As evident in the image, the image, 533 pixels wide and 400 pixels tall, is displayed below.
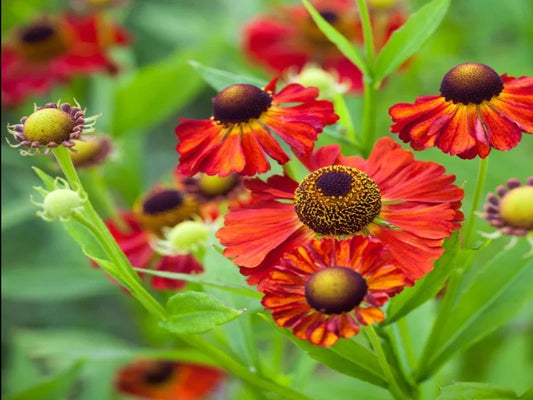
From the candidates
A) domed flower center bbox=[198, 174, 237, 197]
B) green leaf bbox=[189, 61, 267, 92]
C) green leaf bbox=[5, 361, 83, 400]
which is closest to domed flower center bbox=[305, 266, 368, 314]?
green leaf bbox=[189, 61, 267, 92]

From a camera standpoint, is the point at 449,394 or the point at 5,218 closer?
the point at 449,394

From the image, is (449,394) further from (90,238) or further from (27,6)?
(27,6)

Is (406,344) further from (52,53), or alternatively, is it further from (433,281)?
(52,53)

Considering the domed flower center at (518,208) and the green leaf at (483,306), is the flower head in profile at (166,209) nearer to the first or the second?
the green leaf at (483,306)

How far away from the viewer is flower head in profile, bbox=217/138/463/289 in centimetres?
66

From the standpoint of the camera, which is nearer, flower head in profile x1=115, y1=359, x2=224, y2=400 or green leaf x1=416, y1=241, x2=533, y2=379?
green leaf x1=416, y1=241, x2=533, y2=379

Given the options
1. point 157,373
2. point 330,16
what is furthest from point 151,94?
point 157,373

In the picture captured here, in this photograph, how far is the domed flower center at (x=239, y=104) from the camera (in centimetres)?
75

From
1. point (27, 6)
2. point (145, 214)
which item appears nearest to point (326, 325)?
point (145, 214)

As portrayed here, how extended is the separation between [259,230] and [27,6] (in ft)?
4.40

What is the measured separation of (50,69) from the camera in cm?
156

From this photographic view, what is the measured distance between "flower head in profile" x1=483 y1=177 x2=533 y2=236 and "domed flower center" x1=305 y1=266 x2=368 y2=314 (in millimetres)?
164

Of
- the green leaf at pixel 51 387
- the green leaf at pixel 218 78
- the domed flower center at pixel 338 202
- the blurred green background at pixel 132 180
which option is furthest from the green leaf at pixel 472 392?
the green leaf at pixel 51 387

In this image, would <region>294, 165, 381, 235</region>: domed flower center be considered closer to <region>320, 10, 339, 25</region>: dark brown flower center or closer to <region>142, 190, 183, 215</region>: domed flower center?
<region>142, 190, 183, 215</region>: domed flower center
